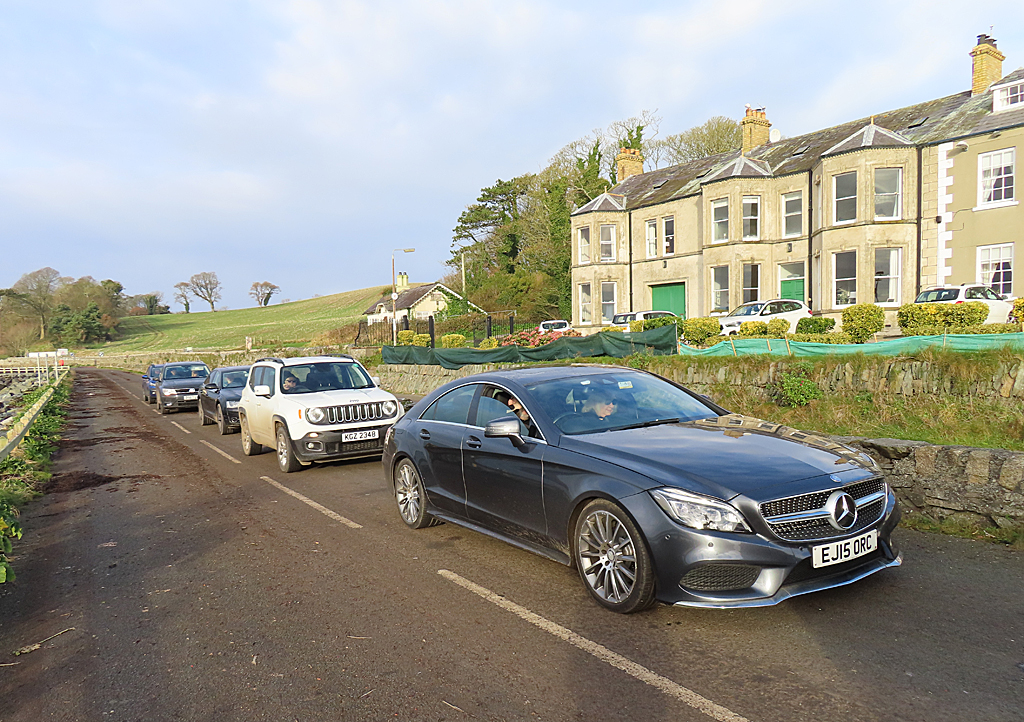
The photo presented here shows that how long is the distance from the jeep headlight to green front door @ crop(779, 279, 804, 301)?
29.4m

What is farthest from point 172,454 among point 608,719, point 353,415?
point 608,719

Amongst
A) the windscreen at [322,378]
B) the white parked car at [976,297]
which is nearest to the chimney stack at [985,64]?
the white parked car at [976,297]

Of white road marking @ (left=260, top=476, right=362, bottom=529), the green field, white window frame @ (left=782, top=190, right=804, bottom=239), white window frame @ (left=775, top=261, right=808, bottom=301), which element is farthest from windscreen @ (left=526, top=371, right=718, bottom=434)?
the green field

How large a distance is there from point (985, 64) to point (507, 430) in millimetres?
32095

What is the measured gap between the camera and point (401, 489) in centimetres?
705

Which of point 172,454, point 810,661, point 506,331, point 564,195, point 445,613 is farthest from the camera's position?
point 564,195

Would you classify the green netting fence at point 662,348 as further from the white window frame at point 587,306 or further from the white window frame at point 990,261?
the white window frame at point 990,261

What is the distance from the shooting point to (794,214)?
31141 millimetres

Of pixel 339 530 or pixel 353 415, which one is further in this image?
pixel 353 415

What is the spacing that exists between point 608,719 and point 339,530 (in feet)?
14.2

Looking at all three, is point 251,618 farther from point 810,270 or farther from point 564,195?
point 564,195

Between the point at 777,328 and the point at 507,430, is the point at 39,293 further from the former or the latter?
the point at 507,430

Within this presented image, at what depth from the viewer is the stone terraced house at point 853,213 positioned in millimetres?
24844

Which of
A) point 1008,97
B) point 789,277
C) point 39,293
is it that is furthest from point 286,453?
point 39,293
